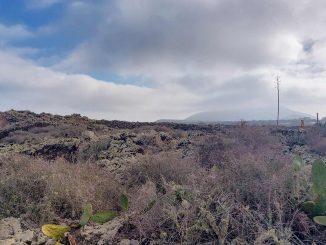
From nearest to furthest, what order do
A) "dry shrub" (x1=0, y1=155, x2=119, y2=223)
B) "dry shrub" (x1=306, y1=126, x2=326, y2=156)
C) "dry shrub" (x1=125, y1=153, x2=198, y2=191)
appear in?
"dry shrub" (x1=0, y1=155, x2=119, y2=223) → "dry shrub" (x1=125, y1=153, x2=198, y2=191) → "dry shrub" (x1=306, y1=126, x2=326, y2=156)

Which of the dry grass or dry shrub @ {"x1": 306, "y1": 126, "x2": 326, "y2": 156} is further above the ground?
dry shrub @ {"x1": 306, "y1": 126, "x2": 326, "y2": 156}

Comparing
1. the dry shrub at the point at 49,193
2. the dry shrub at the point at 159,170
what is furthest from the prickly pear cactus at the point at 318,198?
the dry shrub at the point at 49,193

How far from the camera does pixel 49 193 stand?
793 cm

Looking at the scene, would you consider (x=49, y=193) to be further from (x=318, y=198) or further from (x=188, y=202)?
(x=318, y=198)

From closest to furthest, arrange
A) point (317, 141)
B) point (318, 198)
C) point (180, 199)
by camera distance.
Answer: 1. point (318, 198)
2. point (180, 199)
3. point (317, 141)

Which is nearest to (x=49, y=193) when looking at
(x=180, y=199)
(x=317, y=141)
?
(x=180, y=199)

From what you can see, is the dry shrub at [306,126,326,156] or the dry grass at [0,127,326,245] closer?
the dry grass at [0,127,326,245]

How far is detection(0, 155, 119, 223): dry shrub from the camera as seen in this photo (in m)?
7.50

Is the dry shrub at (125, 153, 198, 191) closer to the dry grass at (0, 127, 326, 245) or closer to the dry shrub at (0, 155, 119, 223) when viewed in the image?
the dry grass at (0, 127, 326, 245)

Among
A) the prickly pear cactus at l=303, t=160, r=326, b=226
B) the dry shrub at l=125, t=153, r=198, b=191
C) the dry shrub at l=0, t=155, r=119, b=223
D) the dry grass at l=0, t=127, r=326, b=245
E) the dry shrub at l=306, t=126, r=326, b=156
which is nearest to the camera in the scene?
the dry grass at l=0, t=127, r=326, b=245

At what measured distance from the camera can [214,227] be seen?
5.84m

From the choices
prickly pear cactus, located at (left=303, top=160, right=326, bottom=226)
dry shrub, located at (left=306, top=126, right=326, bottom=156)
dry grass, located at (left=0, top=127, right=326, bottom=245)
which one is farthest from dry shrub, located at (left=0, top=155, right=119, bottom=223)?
dry shrub, located at (left=306, top=126, right=326, bottom=156)

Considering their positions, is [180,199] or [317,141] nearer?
[180,199]

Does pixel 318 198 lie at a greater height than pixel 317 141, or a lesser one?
lesser
